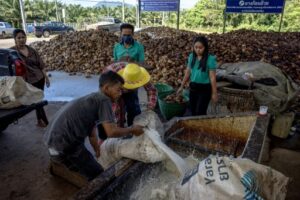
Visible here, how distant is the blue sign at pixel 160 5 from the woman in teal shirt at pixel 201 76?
996cm

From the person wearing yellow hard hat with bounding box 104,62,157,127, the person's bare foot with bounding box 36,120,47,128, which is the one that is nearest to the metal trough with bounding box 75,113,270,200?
the person wearing yellow hard hat with bounding box 104,62,157,127

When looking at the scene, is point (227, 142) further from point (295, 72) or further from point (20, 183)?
point (295, 72)

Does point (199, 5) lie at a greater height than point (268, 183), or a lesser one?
greater

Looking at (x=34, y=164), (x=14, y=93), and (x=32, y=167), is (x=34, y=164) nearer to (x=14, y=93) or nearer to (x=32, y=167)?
(x=32, y=167)

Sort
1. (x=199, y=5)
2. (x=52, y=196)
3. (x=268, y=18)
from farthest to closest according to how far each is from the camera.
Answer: (x=199, y=5) → (x=268, y=18) → (x=52, y=196)

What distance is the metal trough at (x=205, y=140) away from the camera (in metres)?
1.88

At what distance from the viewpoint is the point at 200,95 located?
12.0 ft

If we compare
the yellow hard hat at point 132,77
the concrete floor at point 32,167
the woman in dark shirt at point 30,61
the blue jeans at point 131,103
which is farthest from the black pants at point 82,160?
the woman in dark shirt at point 30,61

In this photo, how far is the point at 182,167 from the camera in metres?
1.98

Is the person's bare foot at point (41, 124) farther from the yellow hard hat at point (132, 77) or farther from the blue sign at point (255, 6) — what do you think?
the blue sign at point (255, 6)

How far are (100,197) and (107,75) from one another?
35.9 inches

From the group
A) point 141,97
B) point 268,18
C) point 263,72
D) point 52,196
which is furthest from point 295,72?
point 268,18

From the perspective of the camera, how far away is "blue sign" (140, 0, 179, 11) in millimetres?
12883

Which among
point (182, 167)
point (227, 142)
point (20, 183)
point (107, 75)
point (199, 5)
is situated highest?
point (199, 5)
